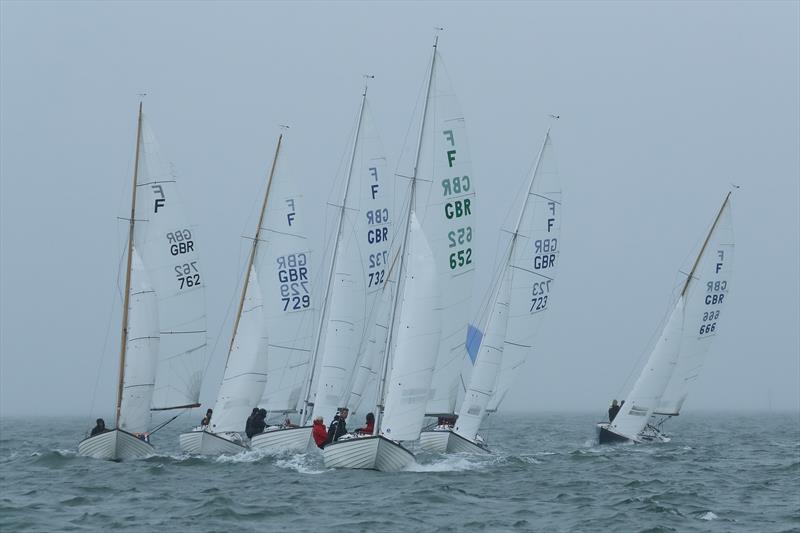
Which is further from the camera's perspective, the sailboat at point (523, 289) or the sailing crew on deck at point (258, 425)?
the sailboat at point (523, 289)

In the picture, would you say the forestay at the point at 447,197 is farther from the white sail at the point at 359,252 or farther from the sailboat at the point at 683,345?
the sailboat at the point at 683,345

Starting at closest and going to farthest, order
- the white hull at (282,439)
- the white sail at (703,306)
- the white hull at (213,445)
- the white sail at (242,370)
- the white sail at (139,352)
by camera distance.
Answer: the white sail at (139,352) → the white hull at (282,439) → the white hull at (213,445) → the white sail at (242,370) → the white sail at (703,306)

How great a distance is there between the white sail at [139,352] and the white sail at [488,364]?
9272mm

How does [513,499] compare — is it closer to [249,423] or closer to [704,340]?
[249,423]

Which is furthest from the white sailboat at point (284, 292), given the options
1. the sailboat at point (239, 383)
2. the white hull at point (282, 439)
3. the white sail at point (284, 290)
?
the white hull at point (282, 439)

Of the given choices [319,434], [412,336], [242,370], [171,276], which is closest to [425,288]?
[412,336]

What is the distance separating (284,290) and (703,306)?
16312 mm

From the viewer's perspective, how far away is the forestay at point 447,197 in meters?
28.1

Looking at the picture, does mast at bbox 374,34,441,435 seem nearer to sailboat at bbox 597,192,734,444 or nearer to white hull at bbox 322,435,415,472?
white hull at bbox 322,435,415,472

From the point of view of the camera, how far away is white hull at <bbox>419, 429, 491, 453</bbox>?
32781 millimetres

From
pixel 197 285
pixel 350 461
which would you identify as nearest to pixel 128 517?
pixel 350 461

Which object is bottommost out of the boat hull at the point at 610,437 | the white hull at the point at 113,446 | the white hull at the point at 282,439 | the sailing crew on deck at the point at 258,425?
the white hull at the point at 113,446

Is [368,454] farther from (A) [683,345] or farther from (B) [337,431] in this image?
(A) [683,345]

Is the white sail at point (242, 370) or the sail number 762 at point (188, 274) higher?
the sail number 762 at point (188, 274)
